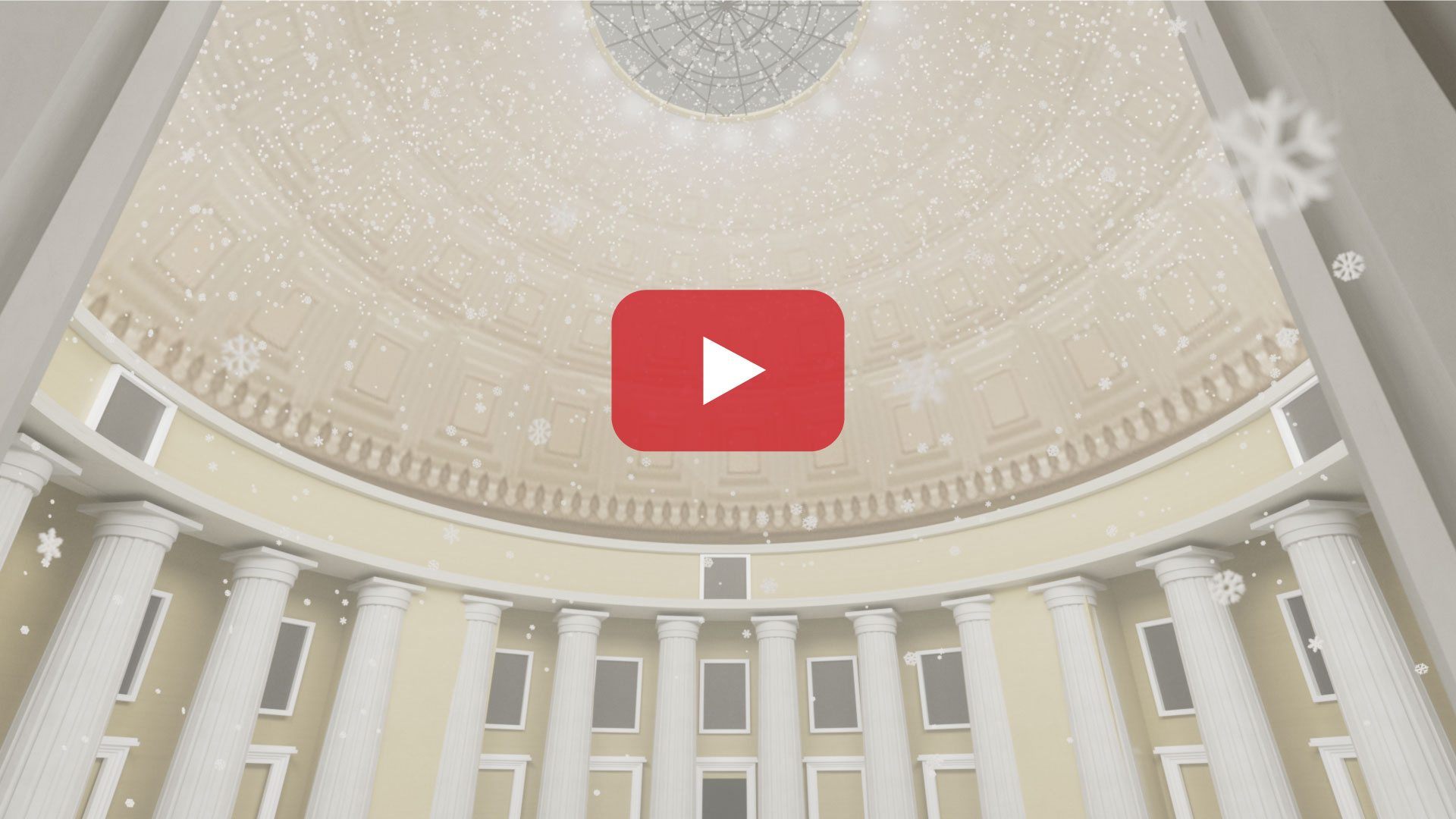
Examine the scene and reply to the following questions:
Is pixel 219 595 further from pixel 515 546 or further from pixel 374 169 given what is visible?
pixel 374 169

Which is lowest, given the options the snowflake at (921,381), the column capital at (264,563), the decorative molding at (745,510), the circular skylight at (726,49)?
the column capital at (264,563)

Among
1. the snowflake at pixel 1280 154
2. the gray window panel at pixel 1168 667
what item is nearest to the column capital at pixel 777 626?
the gray window panel at pixel 1168 667

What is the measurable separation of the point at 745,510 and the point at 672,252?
610 cm

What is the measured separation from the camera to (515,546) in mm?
14602

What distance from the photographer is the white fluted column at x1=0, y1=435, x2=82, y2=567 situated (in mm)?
8234

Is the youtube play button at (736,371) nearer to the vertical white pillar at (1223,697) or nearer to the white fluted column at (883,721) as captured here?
the white fluted column at (883,721)

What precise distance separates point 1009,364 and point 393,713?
13.5 meters

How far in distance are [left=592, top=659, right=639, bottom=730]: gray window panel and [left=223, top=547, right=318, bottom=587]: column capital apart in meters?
6.41

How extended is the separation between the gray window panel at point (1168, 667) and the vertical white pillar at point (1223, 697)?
1144 mm

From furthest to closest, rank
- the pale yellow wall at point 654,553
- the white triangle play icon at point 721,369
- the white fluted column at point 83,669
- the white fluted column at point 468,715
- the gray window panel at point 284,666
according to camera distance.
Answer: the white triangle play icon at point 721,369 < the gray window panel at point 284,666 < the white fluted column at point 468,715 < the pale yellow wall at point 654,553 < the white fluted column at point 83,669

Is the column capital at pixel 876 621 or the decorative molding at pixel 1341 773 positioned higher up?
the column capital at pixel 876 621

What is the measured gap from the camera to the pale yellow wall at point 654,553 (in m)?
10.8

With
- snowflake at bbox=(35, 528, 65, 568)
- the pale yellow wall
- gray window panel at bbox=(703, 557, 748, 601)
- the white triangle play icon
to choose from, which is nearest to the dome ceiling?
the pale yellow wall

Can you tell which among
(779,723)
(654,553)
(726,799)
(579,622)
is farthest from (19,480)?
(726,799)
